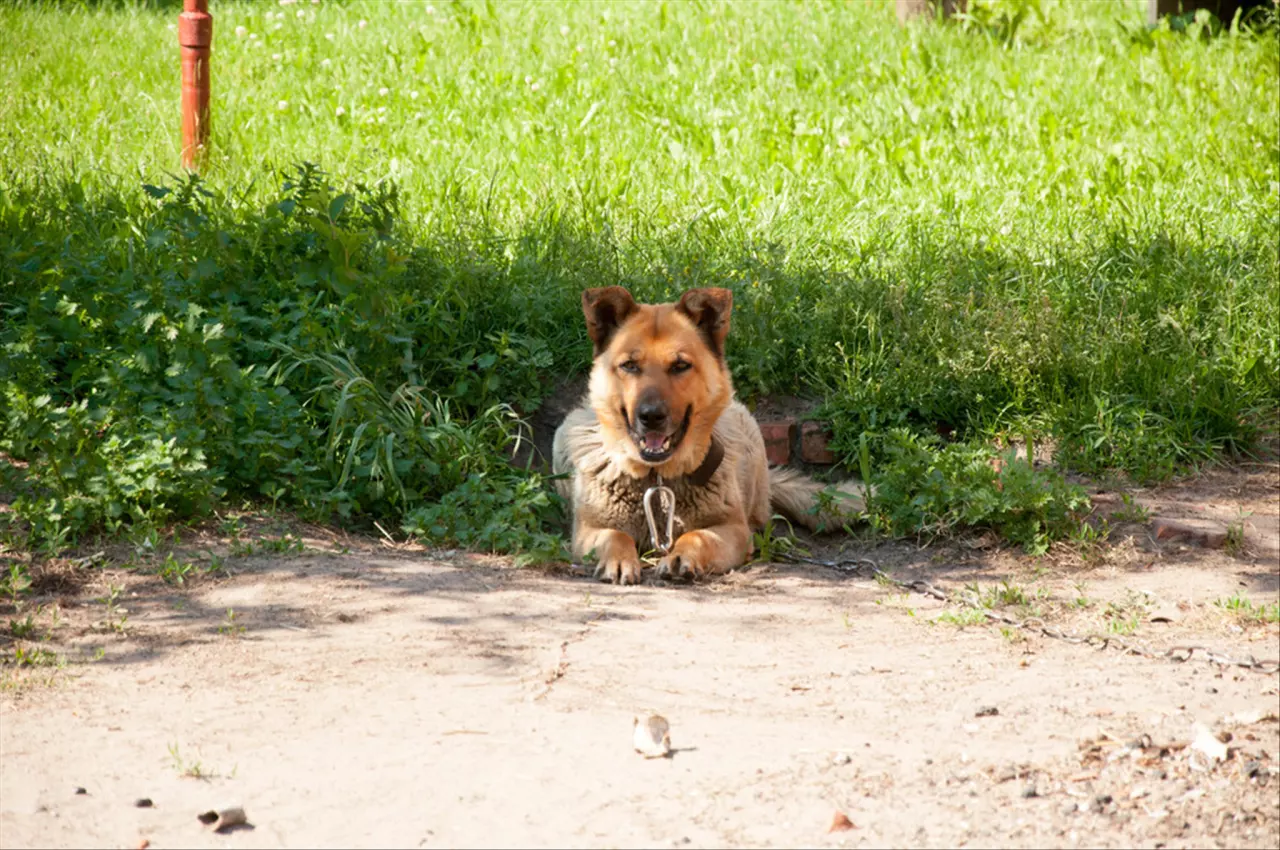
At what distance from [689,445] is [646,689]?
2.03 meters

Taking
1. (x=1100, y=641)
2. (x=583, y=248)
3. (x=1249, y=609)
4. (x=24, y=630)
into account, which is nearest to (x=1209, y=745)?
(x=1100, y=641)

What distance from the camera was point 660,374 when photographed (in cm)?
595

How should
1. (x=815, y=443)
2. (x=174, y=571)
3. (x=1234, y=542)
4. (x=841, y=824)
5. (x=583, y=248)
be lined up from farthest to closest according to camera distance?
(x=583, y=248), (x=815, y=443), (x=1234, y=542), (x=174, y=571), (x=841, y=824)

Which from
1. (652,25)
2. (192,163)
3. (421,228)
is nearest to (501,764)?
(421,228)

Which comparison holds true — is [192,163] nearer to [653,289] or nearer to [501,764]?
[653,289]

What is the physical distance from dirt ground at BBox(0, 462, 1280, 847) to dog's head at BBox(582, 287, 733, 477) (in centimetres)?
68

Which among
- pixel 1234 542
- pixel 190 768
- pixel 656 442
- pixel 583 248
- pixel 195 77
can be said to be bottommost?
pixel 190 768

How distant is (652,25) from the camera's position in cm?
1225

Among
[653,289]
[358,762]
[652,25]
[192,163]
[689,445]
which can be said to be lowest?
[358,762]

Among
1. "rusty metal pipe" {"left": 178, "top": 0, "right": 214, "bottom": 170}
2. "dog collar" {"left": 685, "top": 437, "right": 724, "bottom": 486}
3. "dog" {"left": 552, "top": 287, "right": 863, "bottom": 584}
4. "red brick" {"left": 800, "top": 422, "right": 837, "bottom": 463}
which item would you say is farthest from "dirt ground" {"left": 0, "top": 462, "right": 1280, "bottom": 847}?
"rusty metal pipe" {"left": 178, "top": 0, "right": 214, "bottom": 170}

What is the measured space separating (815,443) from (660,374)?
1.63 metres

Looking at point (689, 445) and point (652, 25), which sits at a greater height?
point (652, 25)

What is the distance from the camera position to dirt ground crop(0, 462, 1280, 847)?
11.1ft

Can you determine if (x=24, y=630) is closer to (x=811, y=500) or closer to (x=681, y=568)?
(x=681, y=568)
